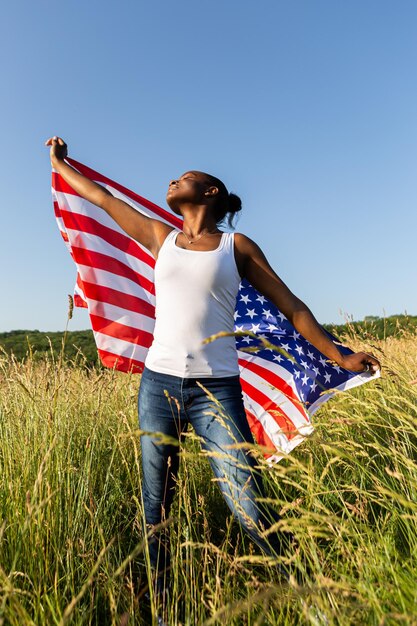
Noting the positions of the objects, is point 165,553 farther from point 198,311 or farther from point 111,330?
point 111,330

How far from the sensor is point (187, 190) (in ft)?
9.70

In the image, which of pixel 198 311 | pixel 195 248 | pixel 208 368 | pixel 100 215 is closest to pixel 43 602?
pixel 208 368

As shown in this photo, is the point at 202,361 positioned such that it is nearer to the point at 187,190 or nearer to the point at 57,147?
the point at 187,190

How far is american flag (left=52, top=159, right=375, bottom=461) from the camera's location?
3.85m

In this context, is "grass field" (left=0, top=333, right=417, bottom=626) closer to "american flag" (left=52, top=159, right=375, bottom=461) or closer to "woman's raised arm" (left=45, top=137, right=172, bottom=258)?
"american flag" (left=52, top=159, right=375, bottom=461)

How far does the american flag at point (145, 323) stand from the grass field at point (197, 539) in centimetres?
36

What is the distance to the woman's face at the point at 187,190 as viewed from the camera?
2959 millimetres

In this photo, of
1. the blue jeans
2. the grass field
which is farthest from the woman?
the grass field

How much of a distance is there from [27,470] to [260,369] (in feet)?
6.04

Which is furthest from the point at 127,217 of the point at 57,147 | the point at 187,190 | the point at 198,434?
the point at 198,434

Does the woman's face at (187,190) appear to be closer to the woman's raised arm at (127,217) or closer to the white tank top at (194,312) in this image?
the woman's raised arm at (127,217)

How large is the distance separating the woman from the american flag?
1.02 meters

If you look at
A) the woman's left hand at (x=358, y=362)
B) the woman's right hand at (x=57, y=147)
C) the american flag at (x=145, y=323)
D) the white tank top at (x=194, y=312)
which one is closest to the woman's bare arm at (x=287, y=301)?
the woman's left hand at (x=358, y=362)

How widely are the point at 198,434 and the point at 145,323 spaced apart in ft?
5.95
